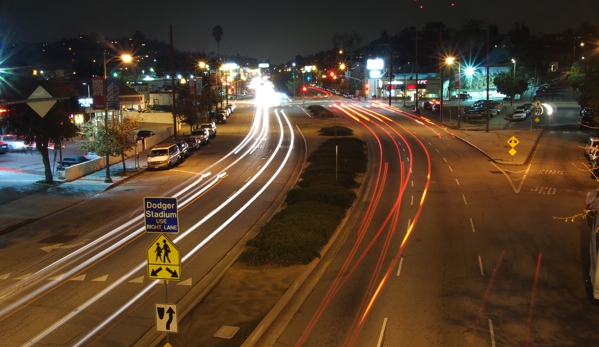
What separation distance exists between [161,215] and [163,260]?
0.85 m

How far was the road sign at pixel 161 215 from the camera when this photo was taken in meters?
10.6

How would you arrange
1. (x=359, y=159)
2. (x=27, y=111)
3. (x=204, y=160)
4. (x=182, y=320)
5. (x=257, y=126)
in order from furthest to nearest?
(x=257, y=126) → (x=204, y=160) → (x=359, y=159) → (x=27, y=111) → (x=182, y=320)

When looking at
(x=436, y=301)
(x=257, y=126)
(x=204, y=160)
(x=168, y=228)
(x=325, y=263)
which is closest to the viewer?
(x=168, y=228)

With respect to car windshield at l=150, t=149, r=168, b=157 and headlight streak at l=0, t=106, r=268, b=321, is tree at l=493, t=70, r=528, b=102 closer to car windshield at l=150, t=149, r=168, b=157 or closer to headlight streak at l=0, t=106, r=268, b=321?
car windshield at l=150, t=149, r=168, b=157

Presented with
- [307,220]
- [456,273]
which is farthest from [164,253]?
[307,220]

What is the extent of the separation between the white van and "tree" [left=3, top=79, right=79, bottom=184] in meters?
6.40

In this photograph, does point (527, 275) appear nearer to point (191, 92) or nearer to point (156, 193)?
point (156, 193)

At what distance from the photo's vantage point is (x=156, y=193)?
30562mm

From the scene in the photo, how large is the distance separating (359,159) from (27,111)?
2091 centimetres

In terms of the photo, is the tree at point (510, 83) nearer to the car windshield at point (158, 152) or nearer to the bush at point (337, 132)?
the bush at point (337, 132)

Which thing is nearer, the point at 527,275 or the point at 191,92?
the point at 527,275

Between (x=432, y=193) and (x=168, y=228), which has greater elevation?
(x=168, y=228)

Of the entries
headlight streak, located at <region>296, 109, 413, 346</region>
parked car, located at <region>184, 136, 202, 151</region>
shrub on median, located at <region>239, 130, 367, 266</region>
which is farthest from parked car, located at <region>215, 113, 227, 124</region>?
headlight streak, located at <region>296, 109, 413, 346</region>

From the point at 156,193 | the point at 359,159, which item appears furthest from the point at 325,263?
the point at 359,159
